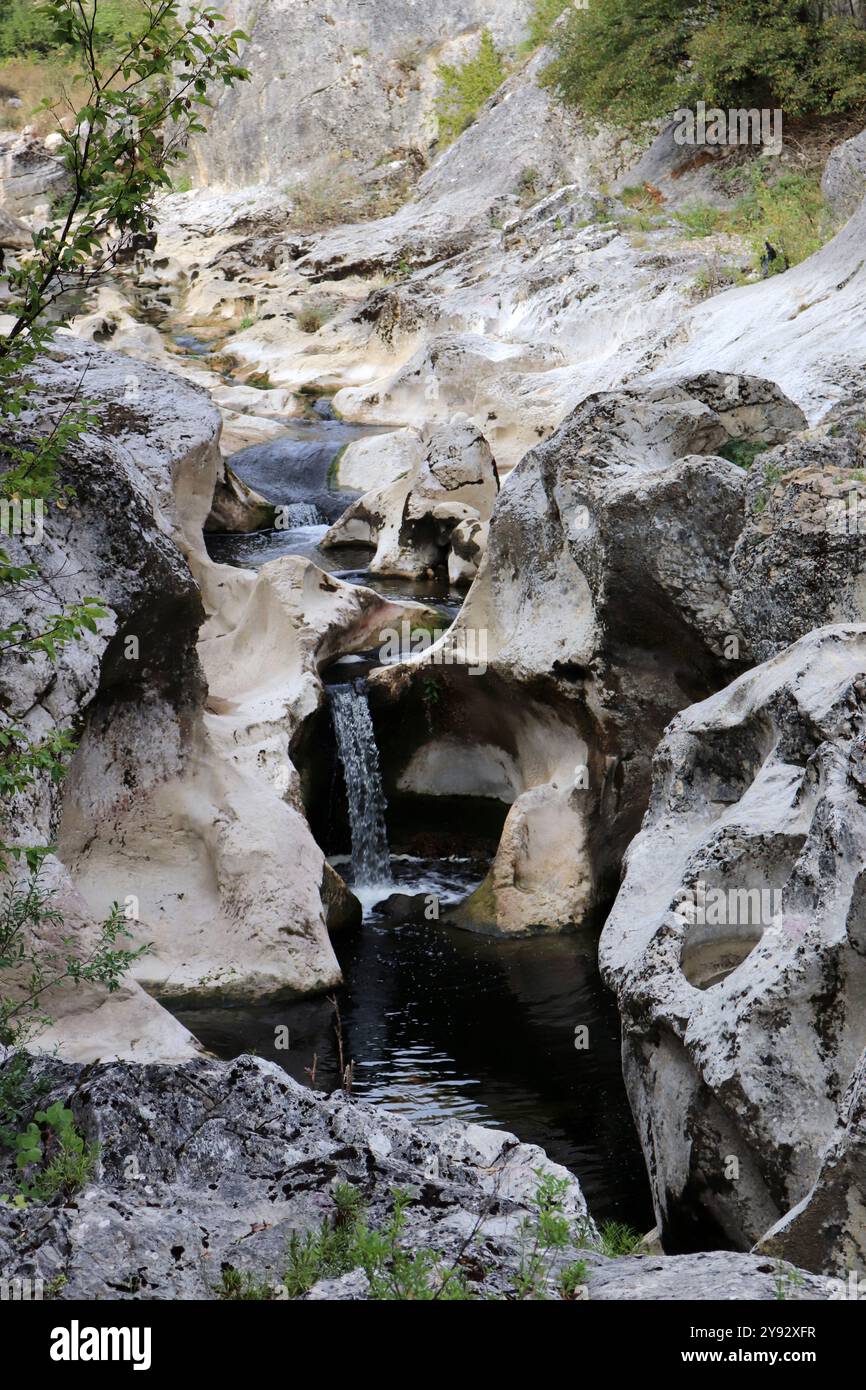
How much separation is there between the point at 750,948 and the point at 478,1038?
3.47 m

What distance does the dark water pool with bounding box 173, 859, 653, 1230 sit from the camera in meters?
8.07

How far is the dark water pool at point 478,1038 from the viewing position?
807 centimetres

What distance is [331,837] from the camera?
12.9 m

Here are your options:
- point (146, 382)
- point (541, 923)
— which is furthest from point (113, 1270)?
point (146, 382)

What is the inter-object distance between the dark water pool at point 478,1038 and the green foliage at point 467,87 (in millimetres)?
28631

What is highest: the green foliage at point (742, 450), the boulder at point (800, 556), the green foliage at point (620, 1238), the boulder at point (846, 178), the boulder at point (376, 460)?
the boulder at point (846, 178)

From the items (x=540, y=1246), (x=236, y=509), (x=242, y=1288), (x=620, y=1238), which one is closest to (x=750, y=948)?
(x=620, y=1238)

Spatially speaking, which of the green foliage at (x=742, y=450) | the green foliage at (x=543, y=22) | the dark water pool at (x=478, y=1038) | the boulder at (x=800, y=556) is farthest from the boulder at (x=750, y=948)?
the green foliage at (x=543, y=22)

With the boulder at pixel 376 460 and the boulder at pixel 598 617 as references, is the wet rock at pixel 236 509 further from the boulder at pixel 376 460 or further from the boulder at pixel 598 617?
the boulder at pixel 598 617

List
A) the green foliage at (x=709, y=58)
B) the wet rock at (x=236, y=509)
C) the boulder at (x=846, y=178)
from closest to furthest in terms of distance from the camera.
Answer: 1. the boulder at (x=846, y=178)
2. the wet rock at (x=236, y=509)
3. the green foliage at (x=709, y=58)

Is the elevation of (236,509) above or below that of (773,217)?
below

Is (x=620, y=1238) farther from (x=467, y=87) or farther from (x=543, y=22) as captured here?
(x=467, y=87)

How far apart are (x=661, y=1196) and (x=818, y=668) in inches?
105

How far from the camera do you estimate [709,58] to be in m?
21.8
